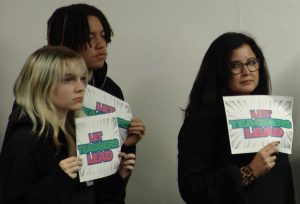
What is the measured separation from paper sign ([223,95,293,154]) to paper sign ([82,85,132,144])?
1.26ft

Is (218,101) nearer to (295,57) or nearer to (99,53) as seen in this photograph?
(99,53)

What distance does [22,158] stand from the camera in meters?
1.29

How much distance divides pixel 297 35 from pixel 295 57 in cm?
10

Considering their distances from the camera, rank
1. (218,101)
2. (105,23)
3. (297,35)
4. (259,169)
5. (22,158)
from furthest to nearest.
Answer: (297,35), (105,23), (218,101), (259,169), (22,158)

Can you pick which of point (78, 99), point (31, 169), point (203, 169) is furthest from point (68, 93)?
point (203, 169)

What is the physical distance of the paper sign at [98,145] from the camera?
4.61ft

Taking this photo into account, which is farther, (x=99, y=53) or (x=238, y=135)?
(x=99, y=53)

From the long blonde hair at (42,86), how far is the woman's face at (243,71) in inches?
21.7

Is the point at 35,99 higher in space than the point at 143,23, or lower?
lower

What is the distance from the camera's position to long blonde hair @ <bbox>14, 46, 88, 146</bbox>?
1.36 meters

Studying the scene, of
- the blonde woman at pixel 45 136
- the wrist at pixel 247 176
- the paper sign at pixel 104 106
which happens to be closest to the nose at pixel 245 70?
the wrist at pixel 247 176

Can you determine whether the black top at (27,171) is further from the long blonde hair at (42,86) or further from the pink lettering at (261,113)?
the pink lettering at (261,113)

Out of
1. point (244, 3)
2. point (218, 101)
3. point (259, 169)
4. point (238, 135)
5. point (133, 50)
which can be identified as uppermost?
point (244, 3)

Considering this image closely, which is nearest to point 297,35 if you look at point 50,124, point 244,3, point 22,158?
point 244,3
